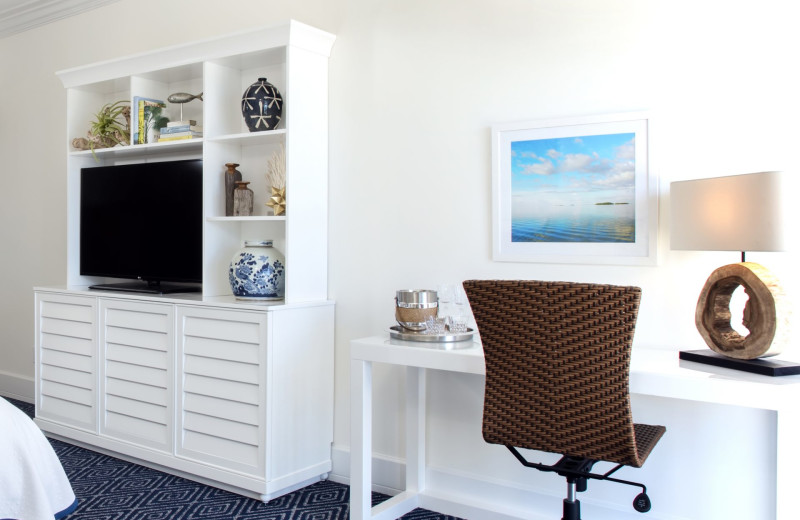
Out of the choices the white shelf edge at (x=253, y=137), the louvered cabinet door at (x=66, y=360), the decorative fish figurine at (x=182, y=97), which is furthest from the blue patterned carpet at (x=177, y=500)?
the decorative fish figurine at (x=182, y=97)

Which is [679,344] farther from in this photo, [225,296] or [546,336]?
[225,296]

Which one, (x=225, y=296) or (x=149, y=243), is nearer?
(x=225, y=296)

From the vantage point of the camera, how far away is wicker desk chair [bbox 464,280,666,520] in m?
1.89

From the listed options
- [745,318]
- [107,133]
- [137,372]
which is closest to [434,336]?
[745,318]

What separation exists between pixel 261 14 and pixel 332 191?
1.06 meters

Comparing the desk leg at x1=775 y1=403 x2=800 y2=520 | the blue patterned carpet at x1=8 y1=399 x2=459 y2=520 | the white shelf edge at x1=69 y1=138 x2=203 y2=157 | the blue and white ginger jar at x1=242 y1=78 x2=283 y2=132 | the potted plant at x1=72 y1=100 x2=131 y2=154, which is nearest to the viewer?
the desk leg at x1=775 y1=403 x2=800 y2=520

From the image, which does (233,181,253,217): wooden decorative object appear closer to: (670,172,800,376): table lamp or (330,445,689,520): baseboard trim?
(330,445,689,520): baseboard trim

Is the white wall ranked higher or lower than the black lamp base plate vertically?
higher

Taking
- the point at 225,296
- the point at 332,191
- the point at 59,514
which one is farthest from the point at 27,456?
the point at 332,191

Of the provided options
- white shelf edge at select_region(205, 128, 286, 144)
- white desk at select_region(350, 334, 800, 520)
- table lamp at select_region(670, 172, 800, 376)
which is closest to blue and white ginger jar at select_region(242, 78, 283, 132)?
white shelf edge at select_region(205, 128, 286, 144)

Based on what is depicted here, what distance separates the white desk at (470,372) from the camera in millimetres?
1934

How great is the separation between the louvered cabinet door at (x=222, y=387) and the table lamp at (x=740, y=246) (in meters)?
1.75

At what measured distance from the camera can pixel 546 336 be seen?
77.2 inches

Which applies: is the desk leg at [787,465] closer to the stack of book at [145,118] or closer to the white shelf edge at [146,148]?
the white shelf edge at [146,148]
